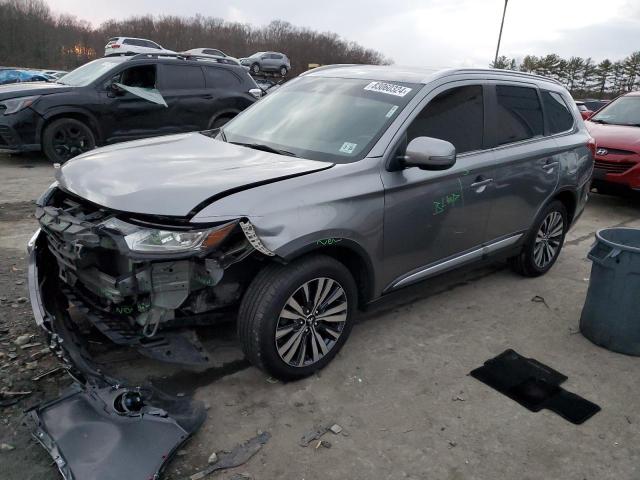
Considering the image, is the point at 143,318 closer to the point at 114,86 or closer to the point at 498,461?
the point at 498,461

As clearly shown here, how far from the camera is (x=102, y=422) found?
242 centimetres

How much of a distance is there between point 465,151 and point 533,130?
1.07m

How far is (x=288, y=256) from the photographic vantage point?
8.83ft

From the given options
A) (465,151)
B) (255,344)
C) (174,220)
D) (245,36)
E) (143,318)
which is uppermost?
(245,36)

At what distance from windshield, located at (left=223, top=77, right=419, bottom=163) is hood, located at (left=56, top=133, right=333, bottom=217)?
0.70 ft

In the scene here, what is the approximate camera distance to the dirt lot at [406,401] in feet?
8.21

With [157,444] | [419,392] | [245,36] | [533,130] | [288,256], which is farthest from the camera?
[245,36]

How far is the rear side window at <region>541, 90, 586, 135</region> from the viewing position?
4.66 m

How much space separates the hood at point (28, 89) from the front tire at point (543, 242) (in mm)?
7417

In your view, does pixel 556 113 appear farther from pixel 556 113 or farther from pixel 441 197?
pixel 441 197

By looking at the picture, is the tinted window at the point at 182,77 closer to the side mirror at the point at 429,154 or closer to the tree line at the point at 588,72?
the side mirror at the point at 429,154

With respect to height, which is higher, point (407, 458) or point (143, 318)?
point (143, 318)

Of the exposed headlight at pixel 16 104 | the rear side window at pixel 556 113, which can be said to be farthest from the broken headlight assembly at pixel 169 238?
the exposed headlight at pixel 16 104

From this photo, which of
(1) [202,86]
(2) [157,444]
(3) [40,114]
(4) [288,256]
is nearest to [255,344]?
(4) [288,256]
